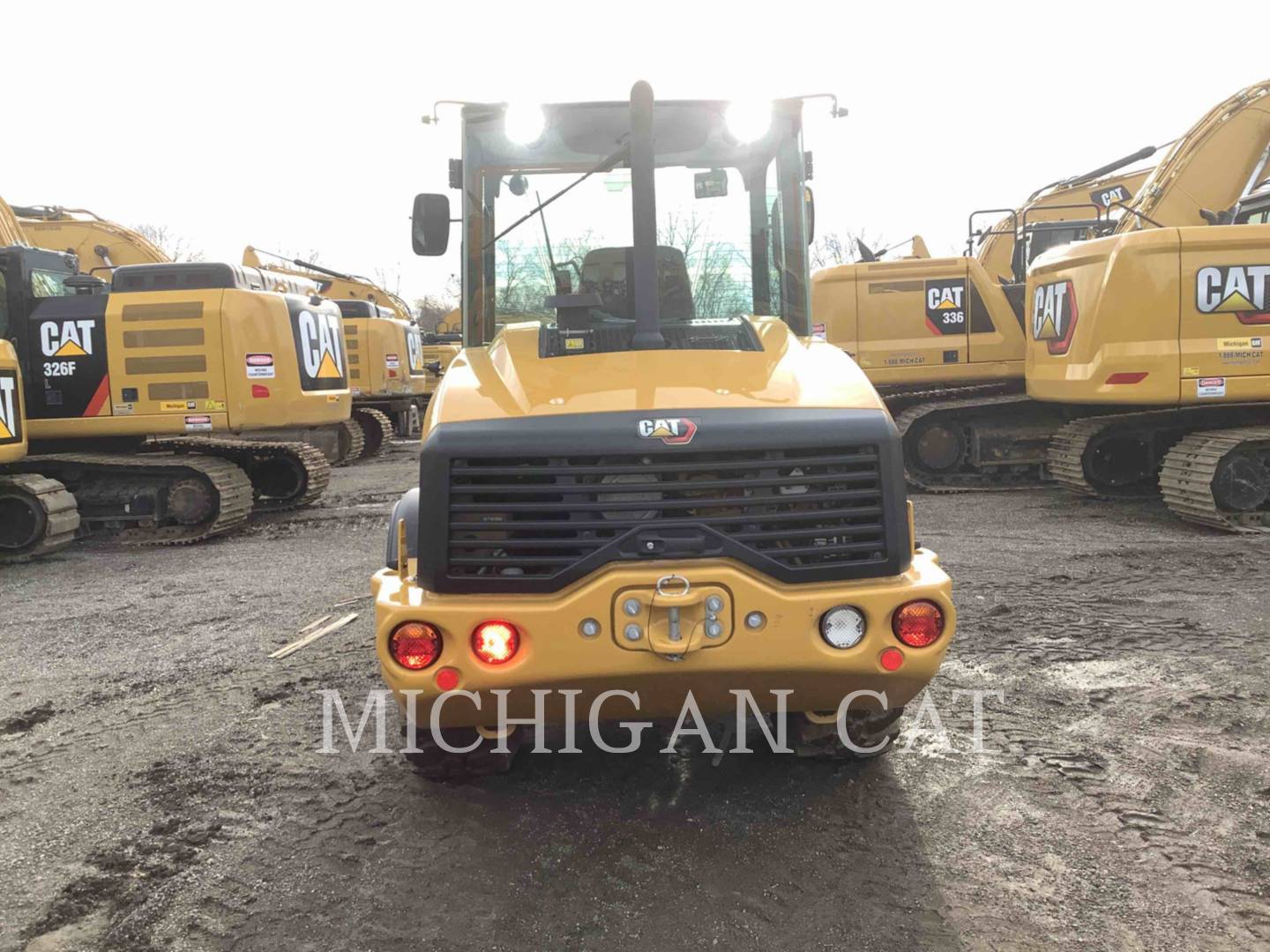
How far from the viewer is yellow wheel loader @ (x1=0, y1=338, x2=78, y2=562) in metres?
8.25

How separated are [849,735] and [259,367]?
754cm

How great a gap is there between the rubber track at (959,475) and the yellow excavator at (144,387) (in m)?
6.51

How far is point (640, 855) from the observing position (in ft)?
9.93

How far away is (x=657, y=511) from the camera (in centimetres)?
294

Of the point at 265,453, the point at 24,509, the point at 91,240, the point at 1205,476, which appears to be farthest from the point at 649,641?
the point at 91,240

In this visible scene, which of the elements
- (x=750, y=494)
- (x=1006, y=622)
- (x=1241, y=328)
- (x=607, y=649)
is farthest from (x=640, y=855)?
(x=1241, y=328)

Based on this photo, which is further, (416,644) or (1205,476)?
(1205,476)

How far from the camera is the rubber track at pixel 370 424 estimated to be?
17453 mm

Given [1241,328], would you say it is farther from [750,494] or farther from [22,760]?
[22,760]

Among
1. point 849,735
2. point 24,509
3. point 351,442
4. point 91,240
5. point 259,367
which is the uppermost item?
point 91,240

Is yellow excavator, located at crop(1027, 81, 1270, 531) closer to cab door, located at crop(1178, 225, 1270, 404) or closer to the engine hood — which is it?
cab door, located at crop(1178, 225, 1270, 404)

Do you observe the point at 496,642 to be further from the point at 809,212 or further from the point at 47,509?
the point at 47,509

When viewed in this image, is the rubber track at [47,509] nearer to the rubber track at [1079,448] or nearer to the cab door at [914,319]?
the cab door at [914,319]

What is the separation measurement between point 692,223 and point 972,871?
272 cm
